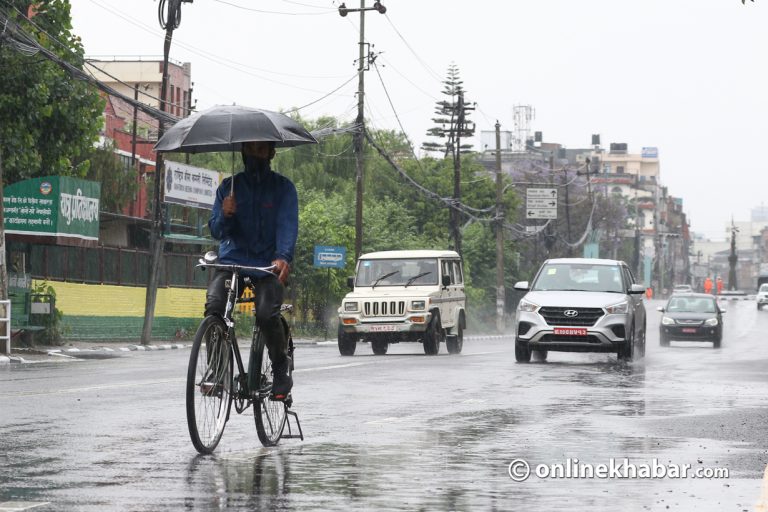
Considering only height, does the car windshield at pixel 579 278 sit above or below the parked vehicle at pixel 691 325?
above

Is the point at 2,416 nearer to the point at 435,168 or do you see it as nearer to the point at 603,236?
the point at 435,168

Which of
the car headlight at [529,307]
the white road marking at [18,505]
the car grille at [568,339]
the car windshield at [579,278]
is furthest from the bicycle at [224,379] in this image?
the car windshield at [579,278]

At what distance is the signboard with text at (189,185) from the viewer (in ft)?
140

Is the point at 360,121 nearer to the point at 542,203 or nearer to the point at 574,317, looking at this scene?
the point at 574,317

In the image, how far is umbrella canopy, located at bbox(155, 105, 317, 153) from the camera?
9875mm

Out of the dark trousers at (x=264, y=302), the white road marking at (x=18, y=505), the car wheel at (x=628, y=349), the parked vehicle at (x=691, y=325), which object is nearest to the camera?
the white road marking at (x=18, y=505)

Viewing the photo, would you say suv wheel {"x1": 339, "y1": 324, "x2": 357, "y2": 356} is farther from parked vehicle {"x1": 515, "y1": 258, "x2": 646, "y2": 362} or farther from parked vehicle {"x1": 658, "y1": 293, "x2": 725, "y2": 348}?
parked vehicle {"x1": 658, "y1": 293, "x2": 725, "y2": 348}

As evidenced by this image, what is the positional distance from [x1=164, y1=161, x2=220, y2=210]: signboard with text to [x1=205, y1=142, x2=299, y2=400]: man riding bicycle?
107 feet

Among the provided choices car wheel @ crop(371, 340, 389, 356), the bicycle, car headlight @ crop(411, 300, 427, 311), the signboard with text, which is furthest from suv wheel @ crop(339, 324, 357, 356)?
the bicycle

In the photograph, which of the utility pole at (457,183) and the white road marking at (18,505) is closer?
the white road marking at (18,505)

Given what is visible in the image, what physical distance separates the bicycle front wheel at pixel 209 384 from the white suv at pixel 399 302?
20.4m

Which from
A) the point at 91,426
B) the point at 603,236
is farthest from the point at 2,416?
the point at 603,236

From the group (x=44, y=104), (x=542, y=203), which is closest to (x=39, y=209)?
(x=44, y=104)

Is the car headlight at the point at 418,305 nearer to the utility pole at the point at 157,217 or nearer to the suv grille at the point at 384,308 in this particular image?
the suv grille at the point at 384,308
